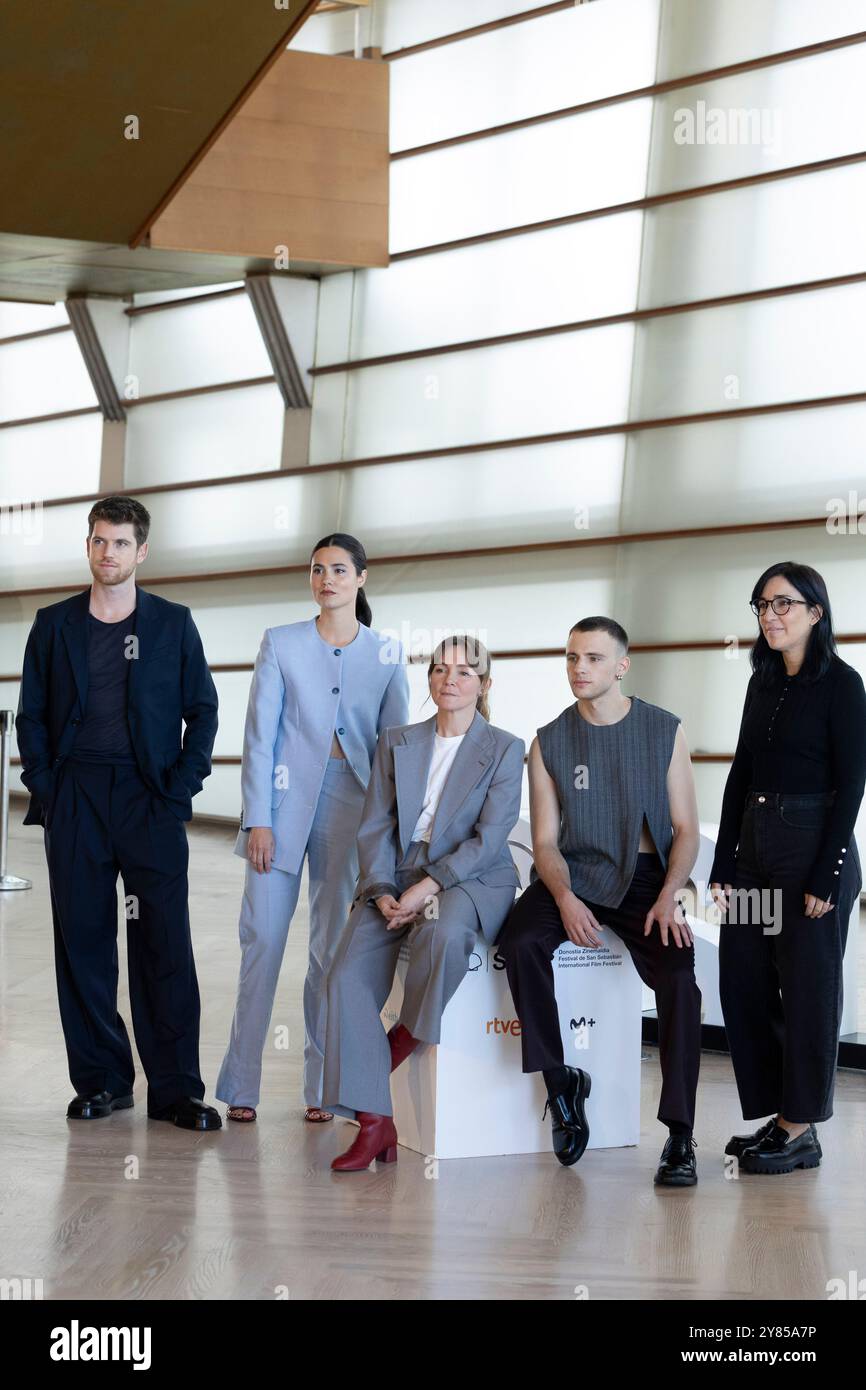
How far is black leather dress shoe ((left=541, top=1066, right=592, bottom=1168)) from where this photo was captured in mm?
3721

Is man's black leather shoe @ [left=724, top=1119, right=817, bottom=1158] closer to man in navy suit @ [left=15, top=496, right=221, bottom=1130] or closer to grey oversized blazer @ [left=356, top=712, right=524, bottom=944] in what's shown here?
grey oversized blazer @ [left=356, top=712, right=524, bottom=944]

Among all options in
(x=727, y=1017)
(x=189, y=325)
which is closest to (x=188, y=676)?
(x=727, y=1017)

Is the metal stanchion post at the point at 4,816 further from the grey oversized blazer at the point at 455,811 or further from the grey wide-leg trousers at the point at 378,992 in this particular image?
the grey wide-leg trousers at the point at 378,992

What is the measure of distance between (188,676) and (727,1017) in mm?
1679

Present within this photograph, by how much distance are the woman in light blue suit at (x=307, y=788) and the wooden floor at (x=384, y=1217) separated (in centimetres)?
30

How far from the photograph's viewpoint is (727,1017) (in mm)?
3857

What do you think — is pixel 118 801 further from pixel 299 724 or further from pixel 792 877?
pixel 792 877

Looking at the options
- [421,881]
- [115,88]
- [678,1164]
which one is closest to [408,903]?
[421,881]

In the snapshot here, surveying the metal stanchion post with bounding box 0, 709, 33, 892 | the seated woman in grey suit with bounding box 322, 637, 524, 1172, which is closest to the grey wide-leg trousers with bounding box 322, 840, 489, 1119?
the seated woman in grey suit with bounding box 322, 637, 524, 1172

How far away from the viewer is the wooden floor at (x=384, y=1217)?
2.88 m

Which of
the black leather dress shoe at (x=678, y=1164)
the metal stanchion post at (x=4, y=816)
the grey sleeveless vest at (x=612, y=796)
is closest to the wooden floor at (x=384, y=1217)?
the black leather dress shoe at (x=678, y=1164)

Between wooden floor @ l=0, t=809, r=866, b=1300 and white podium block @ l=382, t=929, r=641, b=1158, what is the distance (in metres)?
0.08

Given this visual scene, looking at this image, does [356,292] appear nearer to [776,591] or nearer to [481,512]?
[481,512]

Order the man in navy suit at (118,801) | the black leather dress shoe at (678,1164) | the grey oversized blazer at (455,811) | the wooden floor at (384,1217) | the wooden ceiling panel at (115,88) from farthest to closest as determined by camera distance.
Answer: the wooden ceiling panel at (115,88) < the man in navy suit at (118,801) < the grey oversized blazer at (455,811) < the black leather dress shoe at (678,1164) < the wooden floor at (384,1217)
